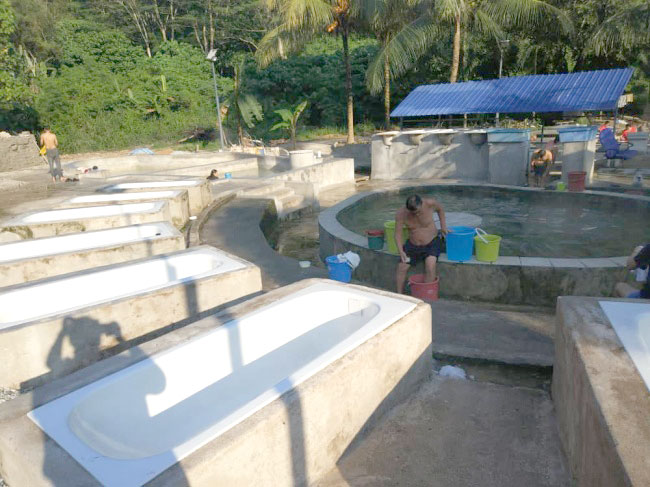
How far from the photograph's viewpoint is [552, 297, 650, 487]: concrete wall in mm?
2205

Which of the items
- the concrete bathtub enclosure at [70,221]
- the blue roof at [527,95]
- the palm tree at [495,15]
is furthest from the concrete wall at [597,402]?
the palm tree at [495,15]

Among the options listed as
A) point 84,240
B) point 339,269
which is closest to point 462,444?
point 339,269

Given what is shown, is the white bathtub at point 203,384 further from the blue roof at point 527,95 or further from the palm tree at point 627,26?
the palm tree at point 627,26

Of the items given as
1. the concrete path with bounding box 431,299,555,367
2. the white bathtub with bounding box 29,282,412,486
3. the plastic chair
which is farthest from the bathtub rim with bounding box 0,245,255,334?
the plastic chair

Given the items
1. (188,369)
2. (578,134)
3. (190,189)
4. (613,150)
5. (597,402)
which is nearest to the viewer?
(597,402)

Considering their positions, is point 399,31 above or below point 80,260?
above

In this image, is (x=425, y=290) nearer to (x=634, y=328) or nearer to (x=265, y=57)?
(x=634, y=328)

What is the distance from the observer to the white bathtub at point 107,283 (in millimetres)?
4812

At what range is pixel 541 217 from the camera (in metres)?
9.74

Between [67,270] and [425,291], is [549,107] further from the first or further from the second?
[67,270]

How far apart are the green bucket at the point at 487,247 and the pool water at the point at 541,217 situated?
158cm

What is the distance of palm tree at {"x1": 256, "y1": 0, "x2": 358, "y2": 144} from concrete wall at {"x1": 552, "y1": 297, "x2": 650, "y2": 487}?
18.2 m

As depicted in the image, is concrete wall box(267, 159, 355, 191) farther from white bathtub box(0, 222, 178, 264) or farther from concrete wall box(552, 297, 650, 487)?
concrete wall box(552, 297, 650, 487)

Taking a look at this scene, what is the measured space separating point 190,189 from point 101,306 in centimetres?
745
